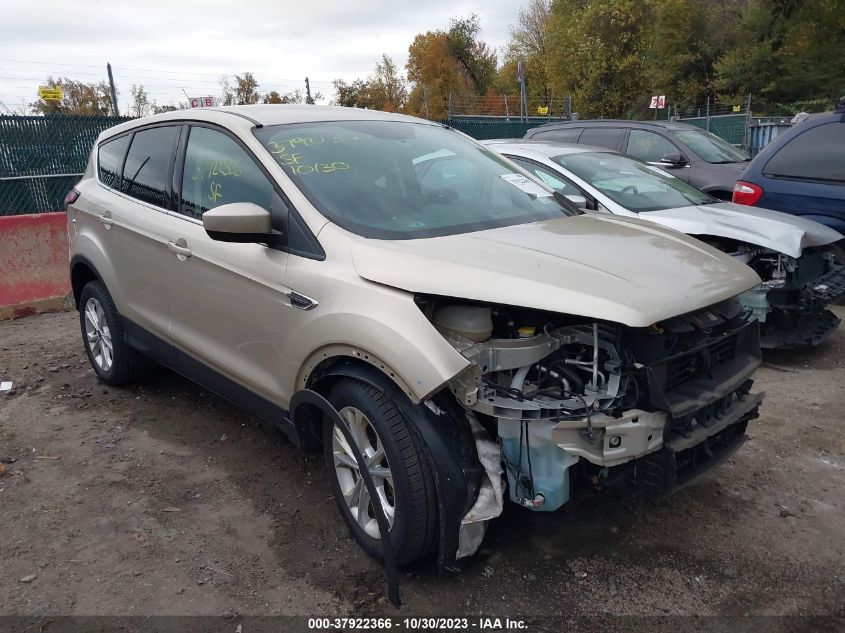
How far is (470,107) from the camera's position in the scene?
34.0m

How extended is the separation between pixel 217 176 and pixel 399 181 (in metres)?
0.96

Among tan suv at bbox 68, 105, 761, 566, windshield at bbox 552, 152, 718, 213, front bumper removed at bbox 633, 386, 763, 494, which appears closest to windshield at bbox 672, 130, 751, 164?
windshield at bbox 552, 152, 718, 213

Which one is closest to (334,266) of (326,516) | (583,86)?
(326,516)

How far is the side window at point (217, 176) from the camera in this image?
3.27 metres

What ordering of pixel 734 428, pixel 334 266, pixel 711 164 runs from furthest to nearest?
pixel 711 164, pixel 734 428, pixel 334 266

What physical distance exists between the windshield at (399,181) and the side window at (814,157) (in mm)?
3696

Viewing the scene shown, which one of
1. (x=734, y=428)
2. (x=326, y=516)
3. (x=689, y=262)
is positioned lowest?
(x=326, y=516)

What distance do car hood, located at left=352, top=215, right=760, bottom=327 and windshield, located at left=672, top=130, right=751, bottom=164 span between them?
668 cm

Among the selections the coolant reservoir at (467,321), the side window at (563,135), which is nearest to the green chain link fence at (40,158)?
the side window at (563,135)

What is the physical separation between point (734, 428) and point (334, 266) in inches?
74.1

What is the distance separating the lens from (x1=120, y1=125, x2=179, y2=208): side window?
3.93 metres

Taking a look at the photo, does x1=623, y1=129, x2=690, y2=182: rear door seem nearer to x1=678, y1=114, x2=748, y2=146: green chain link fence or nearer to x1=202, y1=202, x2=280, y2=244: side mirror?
x1=202, y1=202, x2=280, y2=244: side mirror

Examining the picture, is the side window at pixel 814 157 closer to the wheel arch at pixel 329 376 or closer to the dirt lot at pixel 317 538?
the dirt lot at pixel 317 538

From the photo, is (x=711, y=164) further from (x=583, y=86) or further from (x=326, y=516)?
(x=583, y=86)
